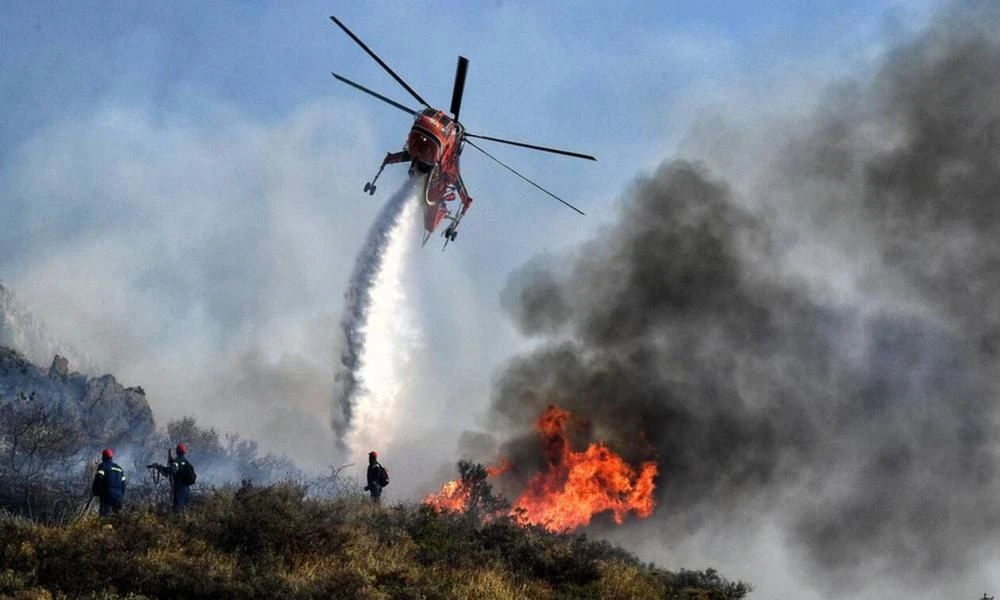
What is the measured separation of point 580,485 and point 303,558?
22.5m

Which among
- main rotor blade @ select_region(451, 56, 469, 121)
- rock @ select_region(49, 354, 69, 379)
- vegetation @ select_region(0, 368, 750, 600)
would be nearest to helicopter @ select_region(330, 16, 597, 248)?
main rotor blade @ select_region(451, 56, 469, 121)

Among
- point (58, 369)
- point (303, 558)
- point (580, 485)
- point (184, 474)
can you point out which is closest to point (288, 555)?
point (303, 558)

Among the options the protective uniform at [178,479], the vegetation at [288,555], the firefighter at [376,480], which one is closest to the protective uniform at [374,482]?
the firefighter at [376,480]

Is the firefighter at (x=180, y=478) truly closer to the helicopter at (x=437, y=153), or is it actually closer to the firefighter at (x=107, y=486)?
the firefighter at (x=107, y=486)

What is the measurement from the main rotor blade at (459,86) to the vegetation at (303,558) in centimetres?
1605

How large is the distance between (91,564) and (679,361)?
33.3m

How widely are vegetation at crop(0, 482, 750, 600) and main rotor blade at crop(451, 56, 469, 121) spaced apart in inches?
632

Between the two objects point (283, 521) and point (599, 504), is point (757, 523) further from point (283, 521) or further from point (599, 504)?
point (283, 521)

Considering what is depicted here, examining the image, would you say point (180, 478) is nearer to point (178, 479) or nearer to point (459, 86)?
point (178, 479)

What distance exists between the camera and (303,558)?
1446 centimetres

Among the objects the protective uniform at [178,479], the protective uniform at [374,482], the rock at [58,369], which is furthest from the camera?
the rock at [58,369]

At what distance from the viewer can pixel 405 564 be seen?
15.3 metres

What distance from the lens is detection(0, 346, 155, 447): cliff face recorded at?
57.3 metres

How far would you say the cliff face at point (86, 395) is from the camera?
5734 centimetres
